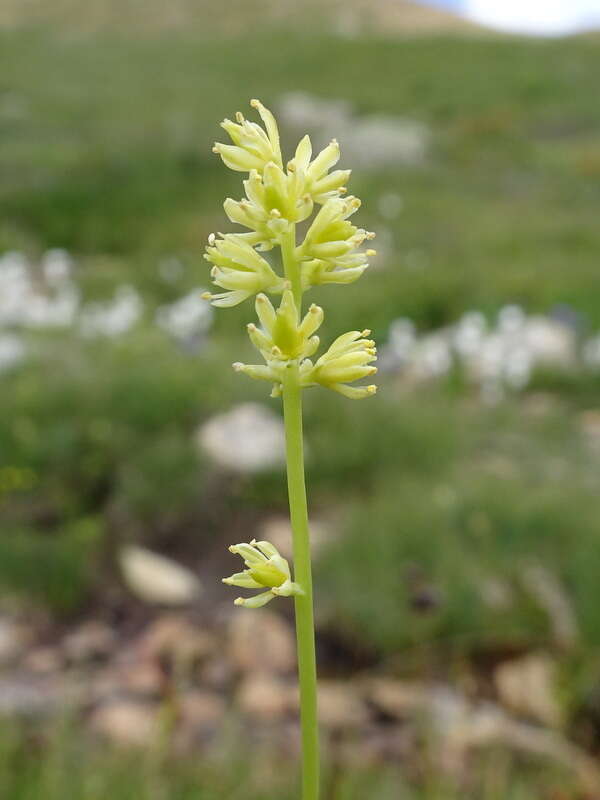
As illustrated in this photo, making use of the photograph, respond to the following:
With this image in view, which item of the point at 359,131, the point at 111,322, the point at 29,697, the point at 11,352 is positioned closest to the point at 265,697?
the point at 29,697

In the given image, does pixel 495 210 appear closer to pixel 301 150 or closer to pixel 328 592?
pixel 328 592

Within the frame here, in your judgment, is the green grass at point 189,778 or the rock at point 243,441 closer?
the green grass at point 189,778

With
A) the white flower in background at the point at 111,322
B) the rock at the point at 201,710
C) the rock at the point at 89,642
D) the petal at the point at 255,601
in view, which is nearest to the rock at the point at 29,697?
the rock at the point at 89,642

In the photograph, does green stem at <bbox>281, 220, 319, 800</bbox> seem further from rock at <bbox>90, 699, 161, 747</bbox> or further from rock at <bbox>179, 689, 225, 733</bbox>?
rock at <bbox>179, 689, 225, 733</bbox>

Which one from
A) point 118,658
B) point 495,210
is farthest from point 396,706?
point 495,210

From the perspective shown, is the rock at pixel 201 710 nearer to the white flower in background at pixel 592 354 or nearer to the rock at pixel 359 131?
the white flower in background at pixel 592 354

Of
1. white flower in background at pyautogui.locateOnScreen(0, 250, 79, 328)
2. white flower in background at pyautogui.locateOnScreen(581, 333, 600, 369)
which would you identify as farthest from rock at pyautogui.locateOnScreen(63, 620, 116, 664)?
white flower in background at pyautogui.locateOnScreen(581, 333, 600, 369)
